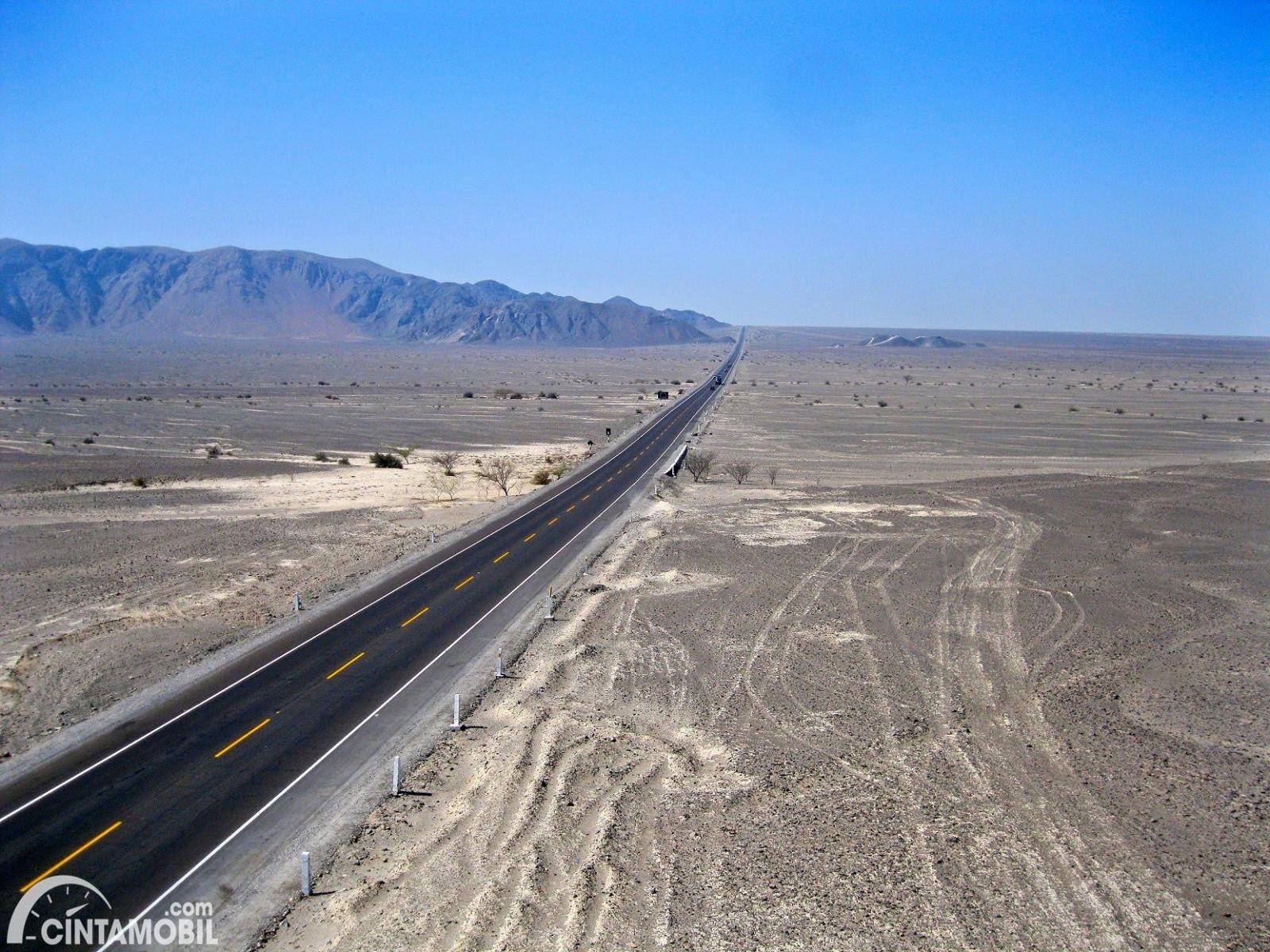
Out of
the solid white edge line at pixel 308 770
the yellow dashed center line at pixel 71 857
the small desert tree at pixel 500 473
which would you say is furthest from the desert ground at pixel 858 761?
the small desert tree at pixel 500 473

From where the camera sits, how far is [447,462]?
56750mm

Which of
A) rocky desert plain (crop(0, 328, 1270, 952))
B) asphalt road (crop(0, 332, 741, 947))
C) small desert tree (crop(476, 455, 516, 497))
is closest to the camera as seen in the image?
rocky desert plain (crop(0, 328, 1270, 952))

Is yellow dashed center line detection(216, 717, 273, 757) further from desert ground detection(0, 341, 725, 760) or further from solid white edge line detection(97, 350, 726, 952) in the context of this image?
desert ground detection(0, 341, 725, 760)

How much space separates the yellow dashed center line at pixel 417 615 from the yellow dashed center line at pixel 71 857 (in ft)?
36.5

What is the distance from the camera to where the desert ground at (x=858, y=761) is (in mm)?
12320

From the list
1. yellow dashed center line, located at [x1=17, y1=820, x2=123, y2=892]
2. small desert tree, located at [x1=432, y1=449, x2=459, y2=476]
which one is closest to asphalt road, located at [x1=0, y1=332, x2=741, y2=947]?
yellow dashed center line, located at [x1=17, y1=820, x2=123, y2=892]

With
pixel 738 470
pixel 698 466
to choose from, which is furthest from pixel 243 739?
pixel 738 470

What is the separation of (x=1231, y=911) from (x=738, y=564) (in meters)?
20.5

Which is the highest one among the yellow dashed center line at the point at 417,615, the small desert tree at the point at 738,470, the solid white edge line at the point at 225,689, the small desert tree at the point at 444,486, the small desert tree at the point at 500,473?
the small desert tree at the point at 738,470

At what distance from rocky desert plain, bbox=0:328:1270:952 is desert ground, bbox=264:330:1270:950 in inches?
2.8

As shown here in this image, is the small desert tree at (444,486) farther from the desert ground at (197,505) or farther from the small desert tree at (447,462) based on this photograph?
the small desert tree at (447,462)

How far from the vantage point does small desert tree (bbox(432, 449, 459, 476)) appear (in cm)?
5603

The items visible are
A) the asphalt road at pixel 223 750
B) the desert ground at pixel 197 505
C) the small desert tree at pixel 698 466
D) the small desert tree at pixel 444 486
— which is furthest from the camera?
the small desert tree at pixel 698 466

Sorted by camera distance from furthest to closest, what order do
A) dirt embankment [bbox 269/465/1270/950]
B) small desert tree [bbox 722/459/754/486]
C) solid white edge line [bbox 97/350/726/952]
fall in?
1. small desert tree [bbox 722/459/754/486]
2. dirt embankment [bbox 269/465/1270/950]
3. solid white edge line [bbox 97/350/726/952]
